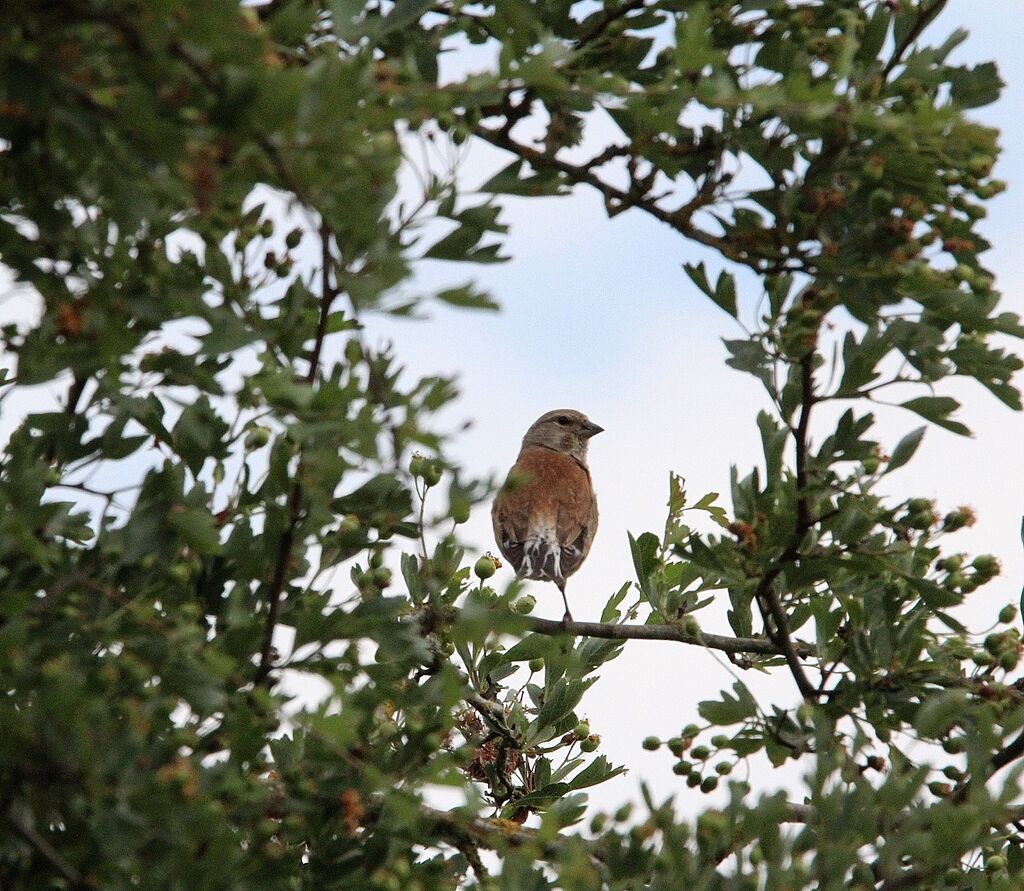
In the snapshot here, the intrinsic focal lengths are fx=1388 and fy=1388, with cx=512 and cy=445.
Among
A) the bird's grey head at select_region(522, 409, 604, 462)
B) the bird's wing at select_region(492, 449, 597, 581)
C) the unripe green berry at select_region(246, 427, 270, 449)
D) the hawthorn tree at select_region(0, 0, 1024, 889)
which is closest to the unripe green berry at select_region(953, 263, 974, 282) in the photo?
the hawthorn tree at select_region(0, 0, 1024, 889)

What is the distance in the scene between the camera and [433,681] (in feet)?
12.2

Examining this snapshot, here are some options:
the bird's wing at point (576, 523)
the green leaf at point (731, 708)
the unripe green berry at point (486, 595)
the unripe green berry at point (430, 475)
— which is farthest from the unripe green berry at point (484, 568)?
the bird's wing at point (576, 523)

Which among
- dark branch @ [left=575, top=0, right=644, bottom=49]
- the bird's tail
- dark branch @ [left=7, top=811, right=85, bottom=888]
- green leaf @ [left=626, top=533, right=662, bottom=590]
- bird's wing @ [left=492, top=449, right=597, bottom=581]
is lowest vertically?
dark branch @ [left=7, top=811, right=85, bottom=888]

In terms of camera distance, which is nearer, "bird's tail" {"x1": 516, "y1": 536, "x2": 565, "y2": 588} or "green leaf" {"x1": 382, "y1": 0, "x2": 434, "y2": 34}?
"green leaf" {"x1": 382, "y1": 0, "x2": 434, "y2": 34}

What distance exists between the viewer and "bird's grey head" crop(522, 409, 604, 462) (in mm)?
10156

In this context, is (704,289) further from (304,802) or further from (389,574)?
(304,802)

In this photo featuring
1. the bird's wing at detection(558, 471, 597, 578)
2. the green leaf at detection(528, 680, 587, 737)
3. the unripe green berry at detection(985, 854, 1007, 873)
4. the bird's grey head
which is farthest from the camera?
the bird's grey head

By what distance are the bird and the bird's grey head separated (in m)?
0.61

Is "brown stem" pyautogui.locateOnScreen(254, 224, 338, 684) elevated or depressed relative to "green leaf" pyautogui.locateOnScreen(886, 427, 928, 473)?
depressed

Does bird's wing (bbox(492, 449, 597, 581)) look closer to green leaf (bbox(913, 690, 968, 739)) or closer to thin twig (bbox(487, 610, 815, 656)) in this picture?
thin twig (bbox(487, 610, 815, 656))

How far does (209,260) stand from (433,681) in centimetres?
125

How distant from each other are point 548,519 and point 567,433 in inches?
85.6

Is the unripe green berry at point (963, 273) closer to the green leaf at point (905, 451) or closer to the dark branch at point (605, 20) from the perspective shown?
the green leaf at point (905, 451)

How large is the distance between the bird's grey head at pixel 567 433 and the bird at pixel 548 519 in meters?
0.61
